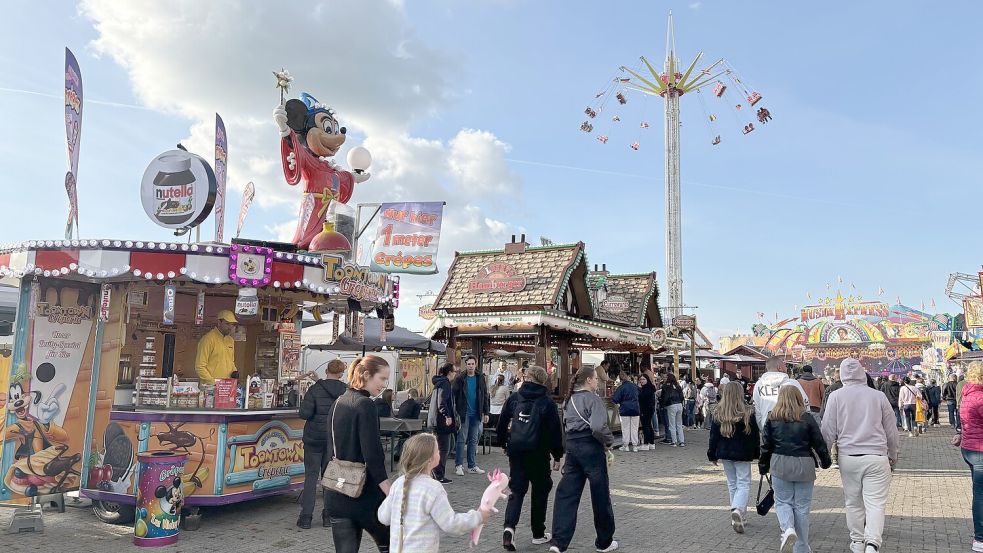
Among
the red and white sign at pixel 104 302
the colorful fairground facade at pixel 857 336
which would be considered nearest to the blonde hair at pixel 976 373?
the red and white sign at pixel 104 302

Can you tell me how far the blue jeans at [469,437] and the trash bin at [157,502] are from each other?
16.0 feet

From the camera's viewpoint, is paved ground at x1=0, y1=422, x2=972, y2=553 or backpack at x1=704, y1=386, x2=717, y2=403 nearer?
paved ground at x1=0, y1=422, x2=972, y2=553

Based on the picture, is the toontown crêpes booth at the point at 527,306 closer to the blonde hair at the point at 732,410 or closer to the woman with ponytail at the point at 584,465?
the blonde hair at the point at 732,410

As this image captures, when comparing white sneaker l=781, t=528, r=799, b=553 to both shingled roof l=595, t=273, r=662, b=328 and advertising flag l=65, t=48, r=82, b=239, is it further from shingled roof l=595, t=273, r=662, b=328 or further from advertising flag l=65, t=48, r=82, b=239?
shingled roof l=595, t=273, r=662, b=328

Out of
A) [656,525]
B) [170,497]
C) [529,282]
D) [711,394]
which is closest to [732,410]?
[656,525]

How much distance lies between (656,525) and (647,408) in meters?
7.92

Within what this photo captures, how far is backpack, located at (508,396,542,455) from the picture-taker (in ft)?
19.9

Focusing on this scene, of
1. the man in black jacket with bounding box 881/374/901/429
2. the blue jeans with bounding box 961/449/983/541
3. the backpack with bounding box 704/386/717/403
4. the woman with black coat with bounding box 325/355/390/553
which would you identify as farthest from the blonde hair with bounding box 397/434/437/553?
the man in black jacket with bounding box 881/374/901/429

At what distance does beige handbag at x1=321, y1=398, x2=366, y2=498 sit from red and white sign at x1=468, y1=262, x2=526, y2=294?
39.7 feet


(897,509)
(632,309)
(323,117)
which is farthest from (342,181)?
(632,309)

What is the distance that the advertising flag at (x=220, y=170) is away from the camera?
11.0m

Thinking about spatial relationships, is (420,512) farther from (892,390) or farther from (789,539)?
(892,390)

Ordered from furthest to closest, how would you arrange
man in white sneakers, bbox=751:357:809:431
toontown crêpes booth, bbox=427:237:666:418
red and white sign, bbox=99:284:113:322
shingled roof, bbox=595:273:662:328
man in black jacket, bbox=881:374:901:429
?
shingled roof, bbox=595:273:662:328
man in black jacket, bbox=881:374:901:429
toontown crêpes booth, bbox=427:237:666:418
red and white sign, bbox=99:284:113:322
man in white sneakers, bbox=751:357:809:431

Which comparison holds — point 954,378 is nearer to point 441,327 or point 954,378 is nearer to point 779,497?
point 441,327
